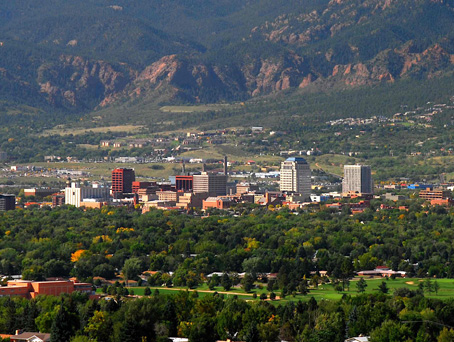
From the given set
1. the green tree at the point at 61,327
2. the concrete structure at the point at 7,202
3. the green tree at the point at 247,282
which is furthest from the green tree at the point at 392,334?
the concrete structure at the point at 7,202

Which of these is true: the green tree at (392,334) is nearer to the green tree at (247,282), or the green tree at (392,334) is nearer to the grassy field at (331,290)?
the grassy field at (331,290)

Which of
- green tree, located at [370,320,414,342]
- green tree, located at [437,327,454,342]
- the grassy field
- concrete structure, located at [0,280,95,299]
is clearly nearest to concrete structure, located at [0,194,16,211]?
the grassy field

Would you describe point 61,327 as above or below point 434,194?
below

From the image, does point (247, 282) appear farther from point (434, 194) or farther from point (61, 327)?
point (434, 194)

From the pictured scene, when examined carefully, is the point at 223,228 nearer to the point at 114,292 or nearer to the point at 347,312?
the point at 114,292

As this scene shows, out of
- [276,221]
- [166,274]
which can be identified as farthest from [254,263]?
[276,221]

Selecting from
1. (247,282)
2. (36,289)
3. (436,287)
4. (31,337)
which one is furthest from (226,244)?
(31,337)

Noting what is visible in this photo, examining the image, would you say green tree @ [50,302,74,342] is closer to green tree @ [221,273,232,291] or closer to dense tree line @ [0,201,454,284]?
dense tree line @ [0,201,454,284]
